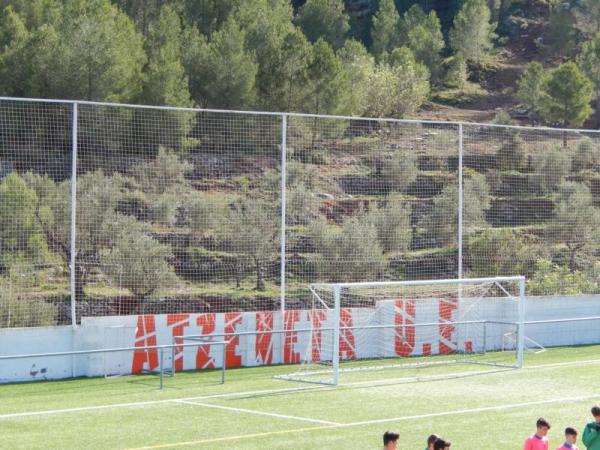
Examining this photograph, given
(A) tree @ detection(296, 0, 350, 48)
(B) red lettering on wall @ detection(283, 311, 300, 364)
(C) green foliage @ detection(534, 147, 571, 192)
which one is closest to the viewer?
(B) red lettering on wall @ detection(283, 311, 300, 364)

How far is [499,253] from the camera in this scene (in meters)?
31.1

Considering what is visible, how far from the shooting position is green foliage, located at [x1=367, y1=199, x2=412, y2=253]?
100 feet

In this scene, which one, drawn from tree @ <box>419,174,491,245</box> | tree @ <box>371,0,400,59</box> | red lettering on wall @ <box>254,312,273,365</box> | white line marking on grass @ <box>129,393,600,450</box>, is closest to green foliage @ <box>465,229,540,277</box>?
tree @ <box>419,174,491,245</box>

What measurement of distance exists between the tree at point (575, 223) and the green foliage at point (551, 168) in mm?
713

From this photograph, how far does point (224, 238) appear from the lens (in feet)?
103

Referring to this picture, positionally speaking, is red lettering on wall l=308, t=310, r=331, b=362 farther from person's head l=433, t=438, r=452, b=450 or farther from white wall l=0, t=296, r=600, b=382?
person's head l=433, t=438, r=452, b=450

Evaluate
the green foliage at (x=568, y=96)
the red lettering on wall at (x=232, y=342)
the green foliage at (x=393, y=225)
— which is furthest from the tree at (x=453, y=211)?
the green foliage at (x=568, y=96)

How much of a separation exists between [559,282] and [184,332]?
12.2 metres

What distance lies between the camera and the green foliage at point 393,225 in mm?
30625

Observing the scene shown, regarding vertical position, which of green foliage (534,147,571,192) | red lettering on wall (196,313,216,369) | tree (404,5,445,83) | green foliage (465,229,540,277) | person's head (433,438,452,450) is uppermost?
tree (404,5,445,83)

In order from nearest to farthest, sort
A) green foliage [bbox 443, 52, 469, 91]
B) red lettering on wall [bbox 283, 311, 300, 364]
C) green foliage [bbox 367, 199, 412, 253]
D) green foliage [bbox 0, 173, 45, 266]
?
red lettering on wall [bbox 283, 311, 300, 364]
green foliage [bbox 0, 173, 45, 266]
green foliage [bbox 367, 199, 412, 253]
green foliage [bbox 443, 52, 469, 91]

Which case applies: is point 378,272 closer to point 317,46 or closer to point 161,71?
point 161,71

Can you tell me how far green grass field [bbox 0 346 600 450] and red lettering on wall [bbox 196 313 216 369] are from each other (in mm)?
577

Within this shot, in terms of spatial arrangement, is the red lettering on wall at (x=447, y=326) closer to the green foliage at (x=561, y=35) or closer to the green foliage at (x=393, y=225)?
the green foliage at (x=393, y=225)
